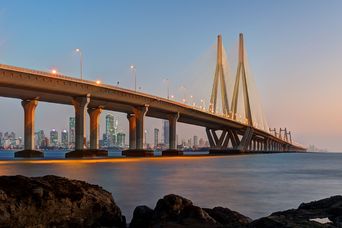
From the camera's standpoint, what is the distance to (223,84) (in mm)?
97250

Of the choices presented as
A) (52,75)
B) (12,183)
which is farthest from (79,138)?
(12,183)

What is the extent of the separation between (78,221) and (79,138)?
61.8m

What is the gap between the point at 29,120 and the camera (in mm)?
76500

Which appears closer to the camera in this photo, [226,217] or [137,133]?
[226,217]

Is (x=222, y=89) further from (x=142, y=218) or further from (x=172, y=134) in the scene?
(x=142, y=218)

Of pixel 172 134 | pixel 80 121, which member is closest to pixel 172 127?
pixel 172 134

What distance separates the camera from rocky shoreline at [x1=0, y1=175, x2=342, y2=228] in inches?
432

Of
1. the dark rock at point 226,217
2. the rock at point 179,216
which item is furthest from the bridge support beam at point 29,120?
the dark rock at point 226,217

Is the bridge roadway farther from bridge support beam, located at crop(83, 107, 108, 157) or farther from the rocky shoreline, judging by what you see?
the rocky shoreline

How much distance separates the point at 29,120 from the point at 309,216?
67271 millimetres

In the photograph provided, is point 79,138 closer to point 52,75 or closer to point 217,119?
point 52,75

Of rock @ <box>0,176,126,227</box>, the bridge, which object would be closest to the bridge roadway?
the bridge

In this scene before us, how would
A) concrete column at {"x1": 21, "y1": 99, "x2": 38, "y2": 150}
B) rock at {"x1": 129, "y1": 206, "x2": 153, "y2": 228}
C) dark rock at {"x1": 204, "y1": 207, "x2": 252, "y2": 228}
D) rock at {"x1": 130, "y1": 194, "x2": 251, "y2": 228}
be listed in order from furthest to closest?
concrete column at {"x1": 21, "y1": 99, "x2": 38, "y2": 150}
dark rock at {"x1": 204, "y1": 207, "x2": 252, "y2": 228}
rock at {"x1": 129, "y1": 206, "x2": 153, "y2": 228}
rock at {"x1": 130, "y1": 194, "x2": 251, "y2": 228}

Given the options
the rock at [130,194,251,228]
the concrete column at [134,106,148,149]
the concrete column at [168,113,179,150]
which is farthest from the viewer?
the concrete column at [168,113,179,150]
